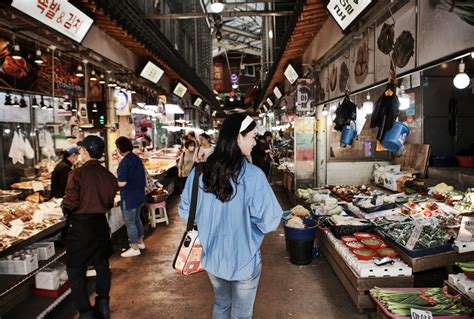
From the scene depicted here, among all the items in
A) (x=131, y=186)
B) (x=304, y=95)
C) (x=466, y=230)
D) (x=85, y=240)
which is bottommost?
(x=466, y=230)

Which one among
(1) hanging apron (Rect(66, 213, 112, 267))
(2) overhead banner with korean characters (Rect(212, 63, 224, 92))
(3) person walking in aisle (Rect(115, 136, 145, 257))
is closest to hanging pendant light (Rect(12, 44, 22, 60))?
(3) person walking in aisle (Rect(115, 136, 145, 257))

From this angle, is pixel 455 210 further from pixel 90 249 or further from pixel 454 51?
pixel 90 249

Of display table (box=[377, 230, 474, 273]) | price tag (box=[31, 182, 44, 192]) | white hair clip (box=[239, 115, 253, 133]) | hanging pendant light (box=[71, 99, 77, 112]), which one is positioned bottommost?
display table (box=[377, 230, 474, 273])

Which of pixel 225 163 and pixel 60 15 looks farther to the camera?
pixel 60 15

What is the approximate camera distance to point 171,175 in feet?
45.9

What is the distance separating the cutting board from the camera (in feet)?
26.4

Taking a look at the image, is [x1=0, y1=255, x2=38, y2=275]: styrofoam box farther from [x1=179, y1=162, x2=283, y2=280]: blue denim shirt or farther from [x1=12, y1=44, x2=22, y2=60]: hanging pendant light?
[x1=12, y1=44, x2=22, y2=60]: hanging pendant light

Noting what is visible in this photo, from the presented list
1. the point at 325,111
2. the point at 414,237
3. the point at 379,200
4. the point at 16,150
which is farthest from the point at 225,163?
the point at 325,111

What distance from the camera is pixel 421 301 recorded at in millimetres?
3750

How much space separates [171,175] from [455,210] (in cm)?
1034

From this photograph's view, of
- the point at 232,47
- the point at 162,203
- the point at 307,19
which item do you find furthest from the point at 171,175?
the point at 232,47

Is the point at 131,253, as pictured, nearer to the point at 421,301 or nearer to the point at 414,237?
the point at 414,237

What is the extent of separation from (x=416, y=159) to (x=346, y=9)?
184 inches

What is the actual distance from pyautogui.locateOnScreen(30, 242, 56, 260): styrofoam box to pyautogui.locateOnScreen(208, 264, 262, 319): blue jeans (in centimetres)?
331
